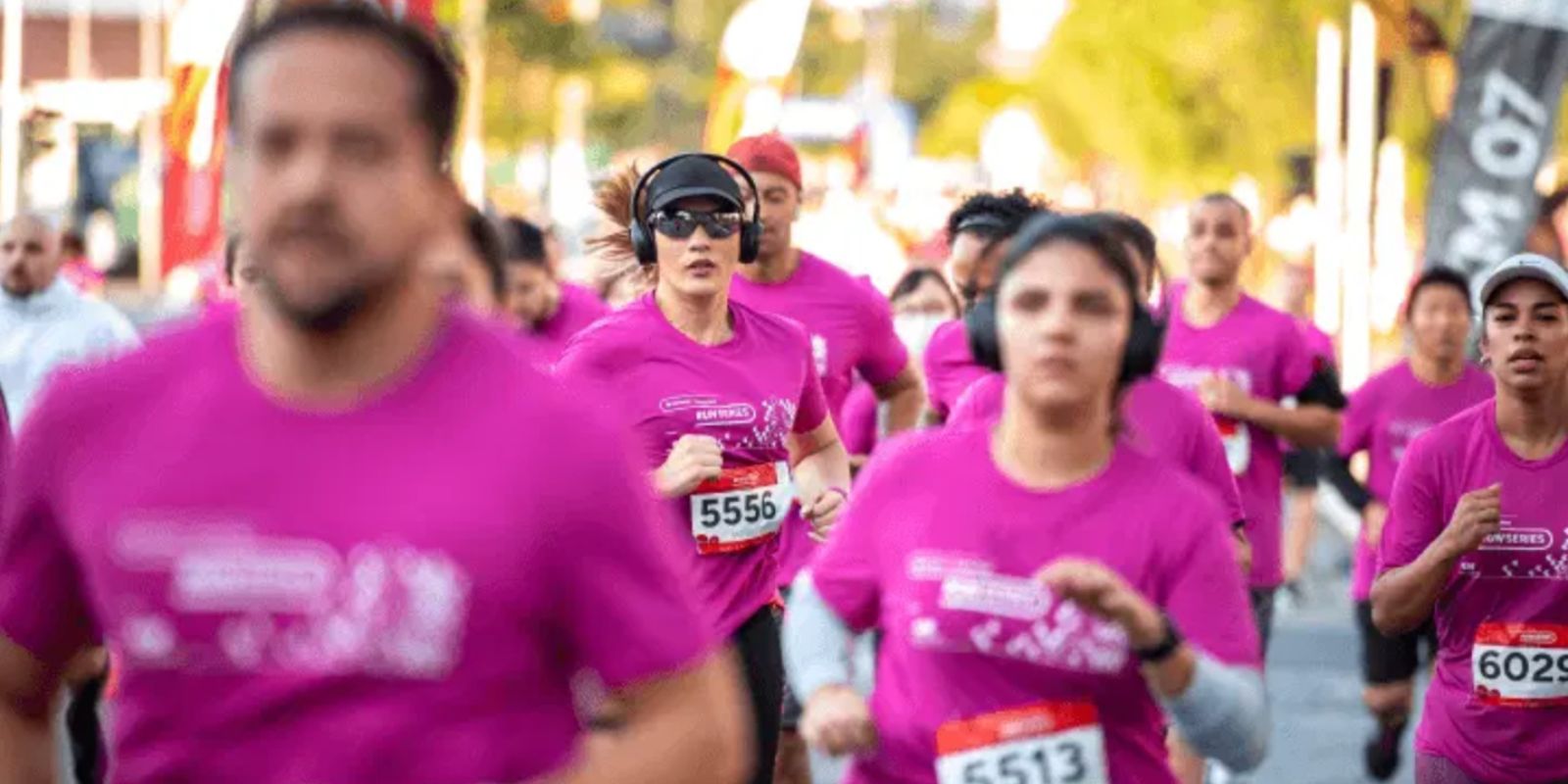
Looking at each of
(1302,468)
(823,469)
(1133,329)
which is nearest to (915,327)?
(823,469)

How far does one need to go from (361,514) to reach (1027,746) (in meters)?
1.93

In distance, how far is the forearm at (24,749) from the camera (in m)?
3.64

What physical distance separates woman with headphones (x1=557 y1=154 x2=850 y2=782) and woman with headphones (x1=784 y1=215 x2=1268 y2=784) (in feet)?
9.60

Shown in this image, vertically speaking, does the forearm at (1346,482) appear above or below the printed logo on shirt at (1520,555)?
below

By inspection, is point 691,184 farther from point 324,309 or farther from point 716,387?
point 324,309

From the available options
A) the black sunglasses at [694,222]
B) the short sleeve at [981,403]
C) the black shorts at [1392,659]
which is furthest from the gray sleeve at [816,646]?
the black shorts at [1392,659]

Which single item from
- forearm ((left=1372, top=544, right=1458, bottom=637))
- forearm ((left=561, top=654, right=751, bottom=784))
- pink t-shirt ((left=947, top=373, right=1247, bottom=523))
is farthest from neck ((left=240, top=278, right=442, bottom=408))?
forearm ((left=1372, top=544, right=1458, bottom=637))

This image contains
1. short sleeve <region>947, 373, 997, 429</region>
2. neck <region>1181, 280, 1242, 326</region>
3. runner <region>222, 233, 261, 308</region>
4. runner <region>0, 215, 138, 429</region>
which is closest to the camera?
short sleeve <region>947, 373, 997, 429</region>

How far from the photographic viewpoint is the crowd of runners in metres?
3.38

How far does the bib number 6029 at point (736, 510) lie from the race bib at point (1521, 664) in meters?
1.99

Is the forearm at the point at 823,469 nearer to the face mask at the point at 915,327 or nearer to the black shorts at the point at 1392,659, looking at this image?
the black shorts at the point at 1392,659

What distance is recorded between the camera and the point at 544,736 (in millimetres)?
3486

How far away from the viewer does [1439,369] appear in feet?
40.7

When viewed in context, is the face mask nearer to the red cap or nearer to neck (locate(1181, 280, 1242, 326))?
neck (locate(1181, 280, 1242, 326))
